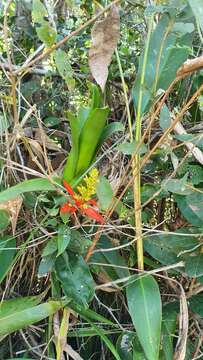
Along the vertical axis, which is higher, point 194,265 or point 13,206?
point 13,206

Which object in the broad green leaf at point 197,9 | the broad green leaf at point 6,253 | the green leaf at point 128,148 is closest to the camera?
the broad green leaf at point 197,9

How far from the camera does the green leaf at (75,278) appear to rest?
2.43 ft

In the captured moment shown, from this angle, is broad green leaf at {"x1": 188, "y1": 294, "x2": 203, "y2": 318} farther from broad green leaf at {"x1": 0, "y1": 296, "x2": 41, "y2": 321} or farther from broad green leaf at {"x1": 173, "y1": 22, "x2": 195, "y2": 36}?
broad green leaf at {"x1": 173, "y1": 22, "x2": 195, "y2": 36}

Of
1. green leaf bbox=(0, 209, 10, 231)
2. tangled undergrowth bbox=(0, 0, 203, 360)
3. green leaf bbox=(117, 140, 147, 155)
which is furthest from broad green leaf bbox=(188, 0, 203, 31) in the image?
green leaf bbox=(0, 209, 10, 231)

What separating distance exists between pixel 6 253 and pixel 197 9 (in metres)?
0.45

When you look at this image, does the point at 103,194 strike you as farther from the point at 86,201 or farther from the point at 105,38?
the point at 105,38

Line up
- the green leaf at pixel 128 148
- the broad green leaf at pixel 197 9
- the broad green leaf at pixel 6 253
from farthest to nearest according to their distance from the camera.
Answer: the broad green leaf at pixel 6 253
the green leaf at pixel 128 148
the broad green leaf at pixel 197 9

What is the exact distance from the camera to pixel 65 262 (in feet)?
2.49

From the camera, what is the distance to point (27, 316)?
75 centimetres

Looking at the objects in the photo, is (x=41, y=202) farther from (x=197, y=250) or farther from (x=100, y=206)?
(x=197, y=250)

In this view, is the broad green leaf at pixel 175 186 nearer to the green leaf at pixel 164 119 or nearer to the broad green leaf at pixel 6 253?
the green leaf at pixel 164 119

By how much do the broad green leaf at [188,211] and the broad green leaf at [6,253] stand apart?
255 mm

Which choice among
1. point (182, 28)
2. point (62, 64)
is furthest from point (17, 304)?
Result: point (182, 28)

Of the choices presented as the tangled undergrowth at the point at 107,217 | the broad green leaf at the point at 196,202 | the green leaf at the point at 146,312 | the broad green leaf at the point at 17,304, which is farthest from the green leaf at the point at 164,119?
the broad green leaf at the point at 17,304
